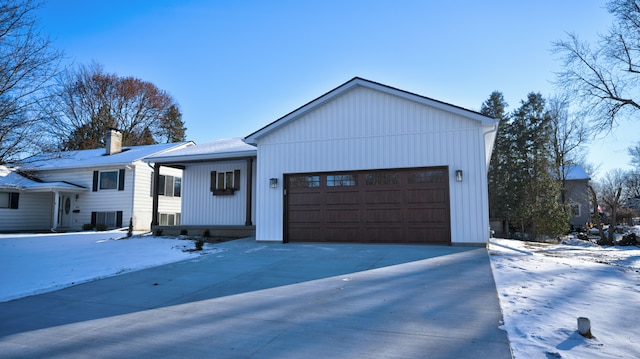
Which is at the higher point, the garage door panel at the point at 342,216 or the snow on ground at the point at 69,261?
the garage door panel at the point at 342,216

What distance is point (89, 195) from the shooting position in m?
19.2

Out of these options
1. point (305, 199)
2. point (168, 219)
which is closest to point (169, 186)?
point (168, 219)

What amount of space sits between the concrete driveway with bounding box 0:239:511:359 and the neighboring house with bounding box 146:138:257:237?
6258 mm

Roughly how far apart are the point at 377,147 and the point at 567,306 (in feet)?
21.4

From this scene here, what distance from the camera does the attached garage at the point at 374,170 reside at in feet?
30.6

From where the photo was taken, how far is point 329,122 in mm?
10805

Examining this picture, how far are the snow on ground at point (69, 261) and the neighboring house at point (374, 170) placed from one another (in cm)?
286

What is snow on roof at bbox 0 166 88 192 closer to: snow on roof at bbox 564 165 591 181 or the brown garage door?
the brown garage door

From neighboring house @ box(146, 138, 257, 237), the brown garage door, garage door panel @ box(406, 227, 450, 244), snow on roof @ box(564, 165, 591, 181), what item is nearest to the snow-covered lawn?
garage door panel @ box(406, 227, 450, 244)

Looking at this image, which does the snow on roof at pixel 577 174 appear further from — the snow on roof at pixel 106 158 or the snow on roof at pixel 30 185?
the snow on roof at pixel 30 185

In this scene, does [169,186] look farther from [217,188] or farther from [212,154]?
[212,154]

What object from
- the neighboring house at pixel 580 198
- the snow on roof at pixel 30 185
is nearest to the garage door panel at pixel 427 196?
the snow on roof at pixel 30 185

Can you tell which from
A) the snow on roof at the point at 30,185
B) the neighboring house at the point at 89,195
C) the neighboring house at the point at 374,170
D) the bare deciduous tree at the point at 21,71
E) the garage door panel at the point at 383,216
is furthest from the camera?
the neighboring house at the point at 89,195

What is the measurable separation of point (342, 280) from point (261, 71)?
31.1 ft
